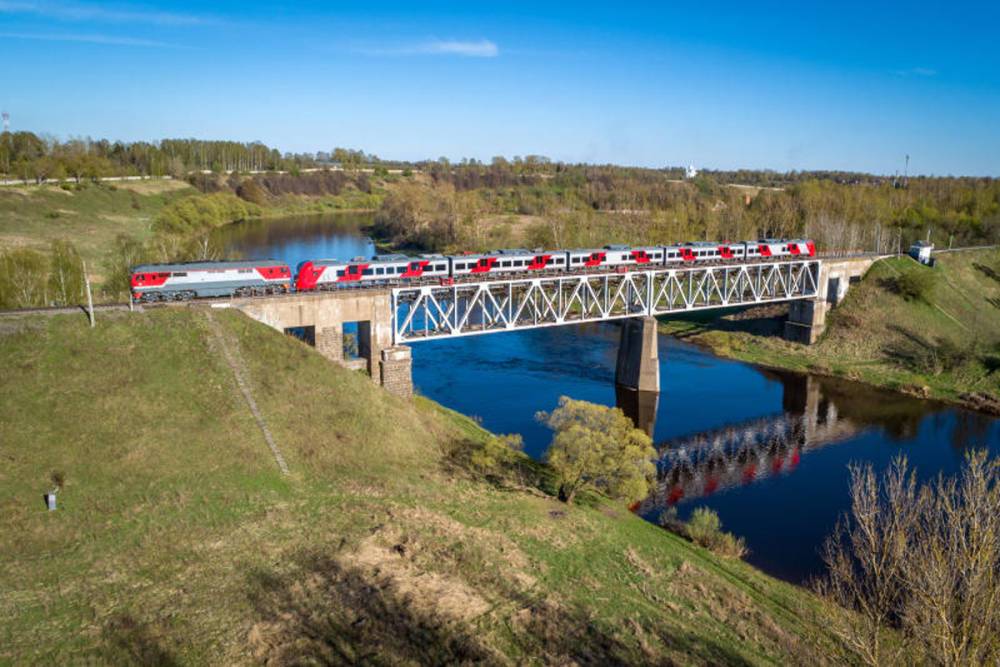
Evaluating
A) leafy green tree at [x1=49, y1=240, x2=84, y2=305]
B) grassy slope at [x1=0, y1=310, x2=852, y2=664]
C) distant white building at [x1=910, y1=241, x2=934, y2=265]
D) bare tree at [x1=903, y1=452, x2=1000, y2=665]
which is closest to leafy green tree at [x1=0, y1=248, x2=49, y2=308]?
leafy green tree at [x1=49, y1=240, x2=84, y2=305]

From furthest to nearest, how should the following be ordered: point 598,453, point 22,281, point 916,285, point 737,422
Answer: point 916,285 → point 737,422 → point 22,281 → point 598,453

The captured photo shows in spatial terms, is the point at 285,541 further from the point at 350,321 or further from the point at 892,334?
the point at 892,334

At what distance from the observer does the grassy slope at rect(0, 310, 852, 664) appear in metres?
26.6

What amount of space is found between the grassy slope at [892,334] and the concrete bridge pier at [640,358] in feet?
65.1

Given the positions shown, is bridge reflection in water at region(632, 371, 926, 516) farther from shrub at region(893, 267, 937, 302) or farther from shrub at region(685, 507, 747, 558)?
shrub at region(893, 267, 937, 302)

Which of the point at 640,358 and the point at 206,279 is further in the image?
the point at 640,358

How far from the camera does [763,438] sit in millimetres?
61344

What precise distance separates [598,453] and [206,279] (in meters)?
31.1

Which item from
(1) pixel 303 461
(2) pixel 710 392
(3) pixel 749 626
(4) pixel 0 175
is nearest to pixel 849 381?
(2) pixel 710 392

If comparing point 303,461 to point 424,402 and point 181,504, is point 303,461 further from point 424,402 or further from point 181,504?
point 424,402

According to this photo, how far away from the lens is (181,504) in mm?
34438

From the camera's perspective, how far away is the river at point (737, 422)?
47.5 meters

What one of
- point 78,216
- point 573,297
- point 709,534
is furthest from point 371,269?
point 78,216

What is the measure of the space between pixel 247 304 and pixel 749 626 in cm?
3805
